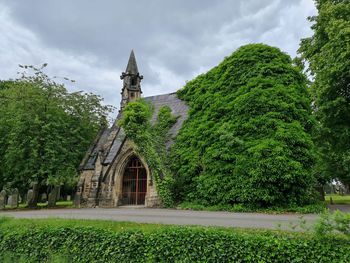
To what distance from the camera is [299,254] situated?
578 centimetres

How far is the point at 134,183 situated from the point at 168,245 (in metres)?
13.7

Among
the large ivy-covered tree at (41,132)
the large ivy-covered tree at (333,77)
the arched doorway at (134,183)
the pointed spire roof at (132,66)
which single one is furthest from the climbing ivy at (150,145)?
the pointed spire roof at (132,66)

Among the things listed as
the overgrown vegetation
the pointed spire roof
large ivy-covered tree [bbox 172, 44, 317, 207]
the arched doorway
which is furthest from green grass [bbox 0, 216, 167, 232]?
the pointed spire roof

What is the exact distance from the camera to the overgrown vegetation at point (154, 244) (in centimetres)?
581

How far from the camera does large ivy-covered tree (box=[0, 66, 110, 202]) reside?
68.2ft

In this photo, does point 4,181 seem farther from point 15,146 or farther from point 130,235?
point 130,235

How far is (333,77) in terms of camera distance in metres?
14.6

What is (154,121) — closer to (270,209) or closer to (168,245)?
(270,209)

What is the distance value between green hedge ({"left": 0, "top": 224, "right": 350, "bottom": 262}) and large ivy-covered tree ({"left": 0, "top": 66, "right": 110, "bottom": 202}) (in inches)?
486

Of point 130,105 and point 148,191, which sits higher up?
point 130,105

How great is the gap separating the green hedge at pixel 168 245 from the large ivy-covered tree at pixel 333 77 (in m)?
11.1

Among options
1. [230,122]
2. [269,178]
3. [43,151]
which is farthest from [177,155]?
[43,151]

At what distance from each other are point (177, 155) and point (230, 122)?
14.6 ft

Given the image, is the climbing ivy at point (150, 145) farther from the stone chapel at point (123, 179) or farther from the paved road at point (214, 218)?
the paved road at point (214, 218)
